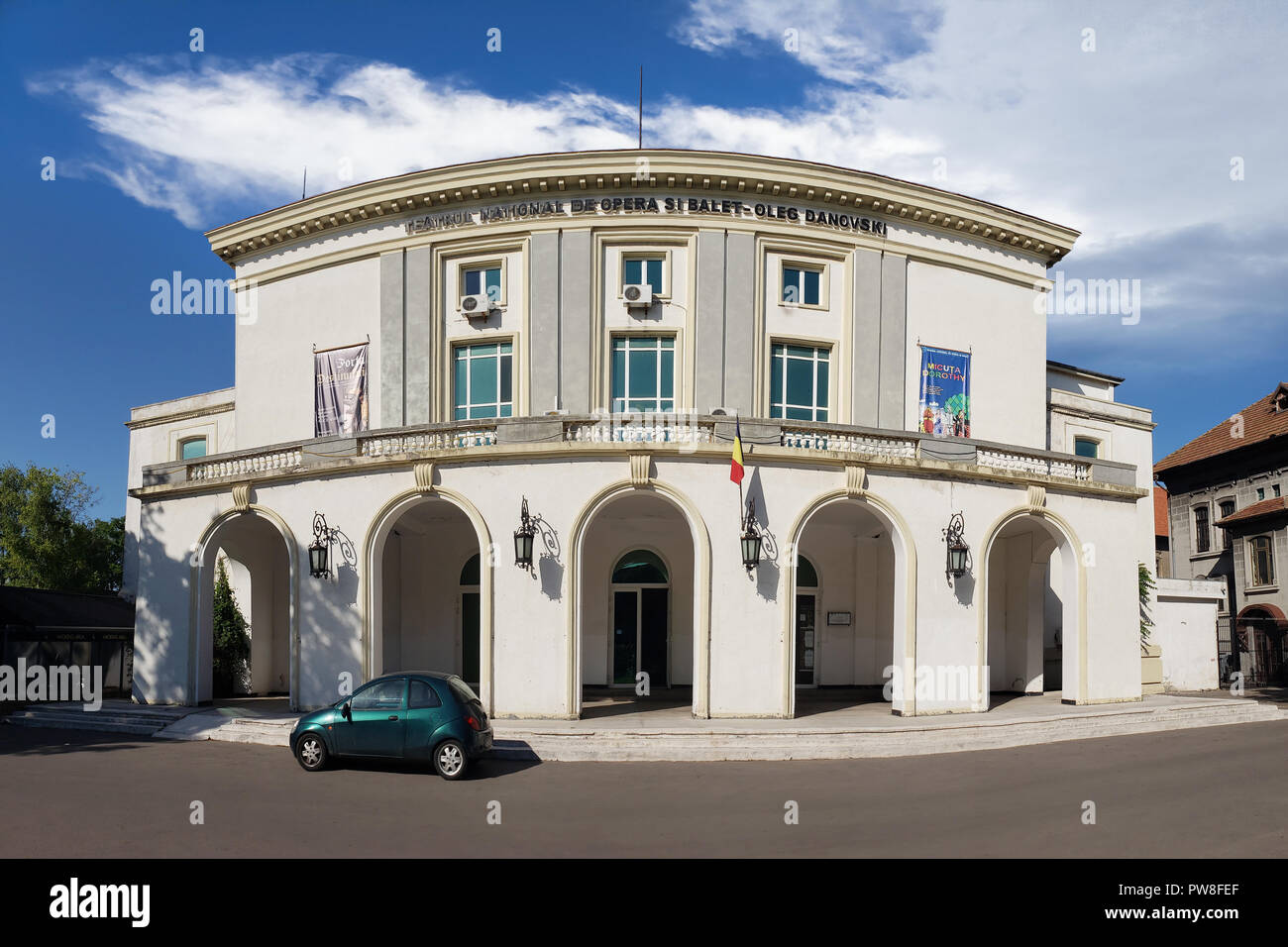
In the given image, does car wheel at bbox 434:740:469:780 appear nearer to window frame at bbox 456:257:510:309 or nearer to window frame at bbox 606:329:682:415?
window frame at bbox 606:329:682:415

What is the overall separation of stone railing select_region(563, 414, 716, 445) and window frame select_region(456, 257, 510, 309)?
5.78 meters

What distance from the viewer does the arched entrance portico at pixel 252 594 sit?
20.7m

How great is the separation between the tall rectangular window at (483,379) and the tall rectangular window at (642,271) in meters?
3.53

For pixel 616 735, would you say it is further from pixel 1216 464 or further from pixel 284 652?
pixel 1216 464

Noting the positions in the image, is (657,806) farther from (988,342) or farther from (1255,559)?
(1255,559)

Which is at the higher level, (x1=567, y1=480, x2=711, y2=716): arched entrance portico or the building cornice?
the building cornice

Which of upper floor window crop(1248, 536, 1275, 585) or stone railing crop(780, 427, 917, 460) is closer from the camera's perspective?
stone railing crop(780, 427, 917, 460)

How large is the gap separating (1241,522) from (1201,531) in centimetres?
385

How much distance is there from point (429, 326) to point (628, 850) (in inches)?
646

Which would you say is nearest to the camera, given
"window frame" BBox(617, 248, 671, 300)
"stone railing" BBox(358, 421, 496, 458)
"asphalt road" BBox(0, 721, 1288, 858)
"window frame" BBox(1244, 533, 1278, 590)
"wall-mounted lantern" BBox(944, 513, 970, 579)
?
"asphalt road" BBox(0, 721, 1288, 858)

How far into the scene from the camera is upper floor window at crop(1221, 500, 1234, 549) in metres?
36.1

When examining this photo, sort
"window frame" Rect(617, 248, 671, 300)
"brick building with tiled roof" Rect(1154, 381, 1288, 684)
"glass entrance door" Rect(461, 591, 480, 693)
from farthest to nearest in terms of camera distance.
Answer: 1. "brick building with tiled roof" Rect(1154, 381, 1288, 684)
2. "glass entrance door" Rect(461, 591, 480, 693)
3. "window frame" Rect(617, 248, 671, 300)

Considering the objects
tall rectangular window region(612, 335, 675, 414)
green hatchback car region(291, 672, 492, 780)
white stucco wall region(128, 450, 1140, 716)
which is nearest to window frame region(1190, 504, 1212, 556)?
white stucco wall region(128, 450, 1140, 716)
